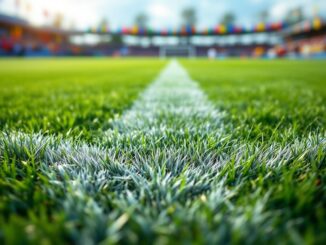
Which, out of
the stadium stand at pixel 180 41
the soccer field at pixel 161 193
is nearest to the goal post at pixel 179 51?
the stadium stand at pixel 180 41

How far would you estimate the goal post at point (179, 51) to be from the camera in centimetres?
5900

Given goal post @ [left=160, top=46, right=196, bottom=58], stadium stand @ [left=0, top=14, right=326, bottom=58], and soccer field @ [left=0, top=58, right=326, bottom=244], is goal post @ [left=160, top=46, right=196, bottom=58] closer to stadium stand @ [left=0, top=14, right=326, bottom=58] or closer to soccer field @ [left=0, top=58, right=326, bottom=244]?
stadium stand @ [left=0, top=14, right=326, bottom=58]

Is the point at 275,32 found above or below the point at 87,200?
above

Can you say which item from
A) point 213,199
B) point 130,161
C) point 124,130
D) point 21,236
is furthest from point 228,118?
point 21,236

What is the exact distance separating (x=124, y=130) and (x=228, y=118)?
2.44 feet

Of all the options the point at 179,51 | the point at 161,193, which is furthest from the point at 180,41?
the point at 161,193

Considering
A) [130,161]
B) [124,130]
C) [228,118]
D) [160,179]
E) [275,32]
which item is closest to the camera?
[160,179]

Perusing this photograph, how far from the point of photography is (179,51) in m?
59.7

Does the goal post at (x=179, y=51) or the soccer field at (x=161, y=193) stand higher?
the goal post at (x=179, y=51)

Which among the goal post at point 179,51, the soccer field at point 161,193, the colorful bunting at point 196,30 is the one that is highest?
the colorful bunting at point 196,30

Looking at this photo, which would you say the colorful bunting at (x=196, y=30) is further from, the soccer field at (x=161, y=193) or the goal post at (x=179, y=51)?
the soccer field at (x=161, y=193)

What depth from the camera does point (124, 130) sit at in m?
1.34

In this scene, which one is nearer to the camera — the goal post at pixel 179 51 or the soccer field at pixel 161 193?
the soccer field at pixel 161 193

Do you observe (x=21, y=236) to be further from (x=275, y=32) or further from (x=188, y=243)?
(x=275, y=32)
